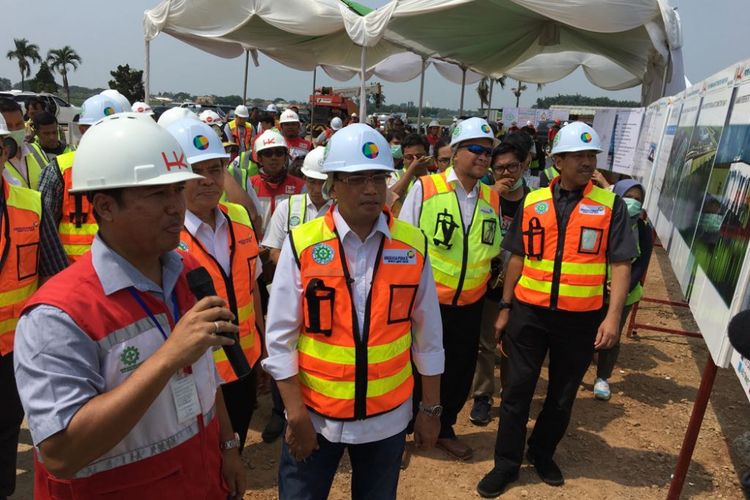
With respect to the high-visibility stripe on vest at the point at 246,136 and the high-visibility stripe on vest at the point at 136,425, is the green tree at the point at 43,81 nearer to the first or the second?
the high-visibility stripe on vest at the point at 246,136

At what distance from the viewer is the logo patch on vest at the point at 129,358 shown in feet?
4.24

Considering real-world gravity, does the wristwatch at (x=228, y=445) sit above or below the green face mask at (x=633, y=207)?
below

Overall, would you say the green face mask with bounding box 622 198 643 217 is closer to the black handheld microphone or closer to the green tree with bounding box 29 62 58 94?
the black handheld microphone

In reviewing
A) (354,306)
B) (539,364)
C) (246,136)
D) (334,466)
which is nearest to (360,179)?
(354,306)

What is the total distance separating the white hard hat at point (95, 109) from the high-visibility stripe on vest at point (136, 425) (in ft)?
11.9

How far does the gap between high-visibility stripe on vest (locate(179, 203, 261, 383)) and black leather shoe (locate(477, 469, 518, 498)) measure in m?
1.69

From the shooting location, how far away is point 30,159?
176 inches

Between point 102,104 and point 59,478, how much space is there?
159 inches

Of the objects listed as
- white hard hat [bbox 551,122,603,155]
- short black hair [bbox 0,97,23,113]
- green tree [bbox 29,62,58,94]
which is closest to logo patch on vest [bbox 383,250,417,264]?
white hard hat [bbox 551,122,603,155]

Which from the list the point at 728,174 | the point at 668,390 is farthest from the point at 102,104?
the point at 668,390

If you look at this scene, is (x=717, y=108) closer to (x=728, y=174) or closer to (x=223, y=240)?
(x=728, y=174)

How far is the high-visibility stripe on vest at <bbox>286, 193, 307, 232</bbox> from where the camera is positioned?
356 cm

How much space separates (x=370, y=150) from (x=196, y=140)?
101 cm

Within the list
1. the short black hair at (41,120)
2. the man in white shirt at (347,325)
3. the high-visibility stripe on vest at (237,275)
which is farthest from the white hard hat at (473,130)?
the short black hair at (41,120)
